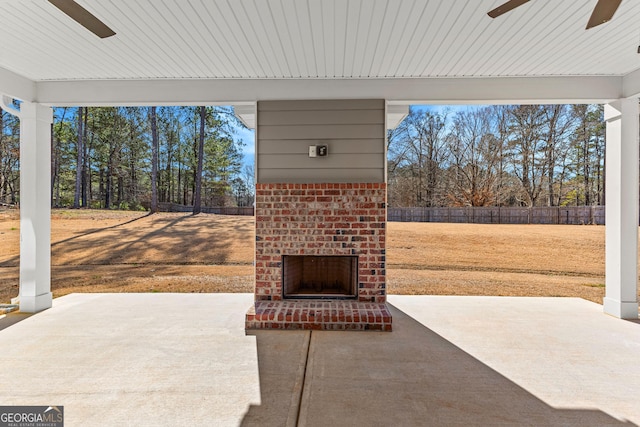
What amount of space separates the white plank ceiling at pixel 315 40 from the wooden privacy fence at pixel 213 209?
466cm

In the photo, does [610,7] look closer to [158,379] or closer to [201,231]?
[158,379]

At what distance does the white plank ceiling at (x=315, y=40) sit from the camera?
87.4 inches

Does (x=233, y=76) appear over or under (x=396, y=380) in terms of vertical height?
over

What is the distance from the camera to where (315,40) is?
2643 millimetres

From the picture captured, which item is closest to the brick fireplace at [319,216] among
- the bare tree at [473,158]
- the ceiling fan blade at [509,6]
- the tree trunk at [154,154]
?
the ceiling fan blade at [509,6]

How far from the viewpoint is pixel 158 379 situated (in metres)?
2.09

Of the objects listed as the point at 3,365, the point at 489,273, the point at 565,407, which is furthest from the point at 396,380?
the point at 489,273

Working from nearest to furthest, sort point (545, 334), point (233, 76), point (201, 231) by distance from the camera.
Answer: point (545, 334) → point (233, 76) → point (201, 231)

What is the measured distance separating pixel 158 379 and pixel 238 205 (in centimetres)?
607

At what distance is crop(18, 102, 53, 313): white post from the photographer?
350 cm

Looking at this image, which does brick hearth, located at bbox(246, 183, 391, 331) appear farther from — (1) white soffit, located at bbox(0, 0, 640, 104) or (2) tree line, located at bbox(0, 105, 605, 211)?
(2) tree line, located at bbox(0, 105, 605, 211)

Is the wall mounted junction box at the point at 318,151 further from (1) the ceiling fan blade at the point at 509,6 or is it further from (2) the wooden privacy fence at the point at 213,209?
(2) the wooden privacy fence at the point at 213,209

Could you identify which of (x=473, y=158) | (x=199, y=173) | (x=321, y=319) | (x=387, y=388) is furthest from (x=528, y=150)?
(x=199, y=173)

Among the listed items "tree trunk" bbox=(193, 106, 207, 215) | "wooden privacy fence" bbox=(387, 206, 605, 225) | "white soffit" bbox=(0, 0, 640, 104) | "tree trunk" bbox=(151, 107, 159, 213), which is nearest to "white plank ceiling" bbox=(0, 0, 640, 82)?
"white soffit" bbox=(0, 0, 640, 104)
